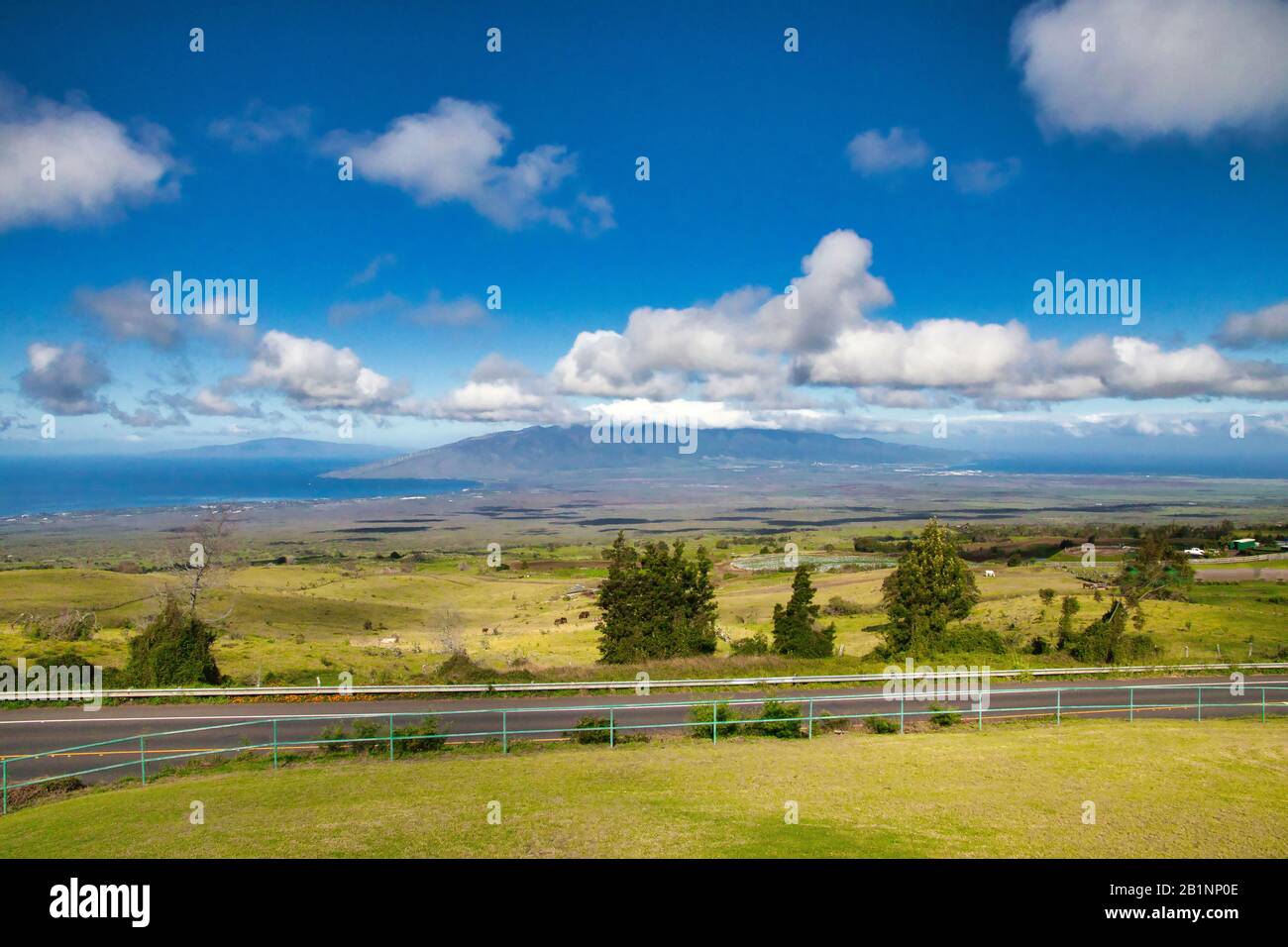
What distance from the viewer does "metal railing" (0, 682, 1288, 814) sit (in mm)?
18031

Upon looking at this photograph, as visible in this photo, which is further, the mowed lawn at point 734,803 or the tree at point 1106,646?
the tree at point 1106,646

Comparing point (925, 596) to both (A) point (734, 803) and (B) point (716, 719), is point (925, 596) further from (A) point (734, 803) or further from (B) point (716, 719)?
(A) point (734, 803)

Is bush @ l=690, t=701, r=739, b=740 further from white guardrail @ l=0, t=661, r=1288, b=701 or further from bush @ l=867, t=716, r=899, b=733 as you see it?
white guardrail @ l=0, t=661, r=1288, b=701

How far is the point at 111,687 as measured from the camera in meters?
26.3

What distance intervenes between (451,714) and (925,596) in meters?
24.3

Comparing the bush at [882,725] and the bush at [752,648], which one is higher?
the bush at [882,725]

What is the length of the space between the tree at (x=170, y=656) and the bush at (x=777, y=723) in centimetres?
2025

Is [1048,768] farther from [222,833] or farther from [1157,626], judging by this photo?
[1157,626]

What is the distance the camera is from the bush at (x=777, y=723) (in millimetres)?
19656

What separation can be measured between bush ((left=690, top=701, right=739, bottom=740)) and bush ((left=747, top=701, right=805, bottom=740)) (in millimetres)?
551

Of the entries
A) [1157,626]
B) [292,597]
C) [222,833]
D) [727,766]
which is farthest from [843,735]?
[292,597]

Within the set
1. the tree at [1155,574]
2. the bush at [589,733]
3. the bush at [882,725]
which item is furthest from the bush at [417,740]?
the tree at [1155,574]

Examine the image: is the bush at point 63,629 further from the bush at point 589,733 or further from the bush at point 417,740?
the bush at point 589,733

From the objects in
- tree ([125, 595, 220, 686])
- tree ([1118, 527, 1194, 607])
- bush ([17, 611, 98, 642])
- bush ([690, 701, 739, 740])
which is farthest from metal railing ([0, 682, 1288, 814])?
tree ([1118, 527, 1194, 607])
